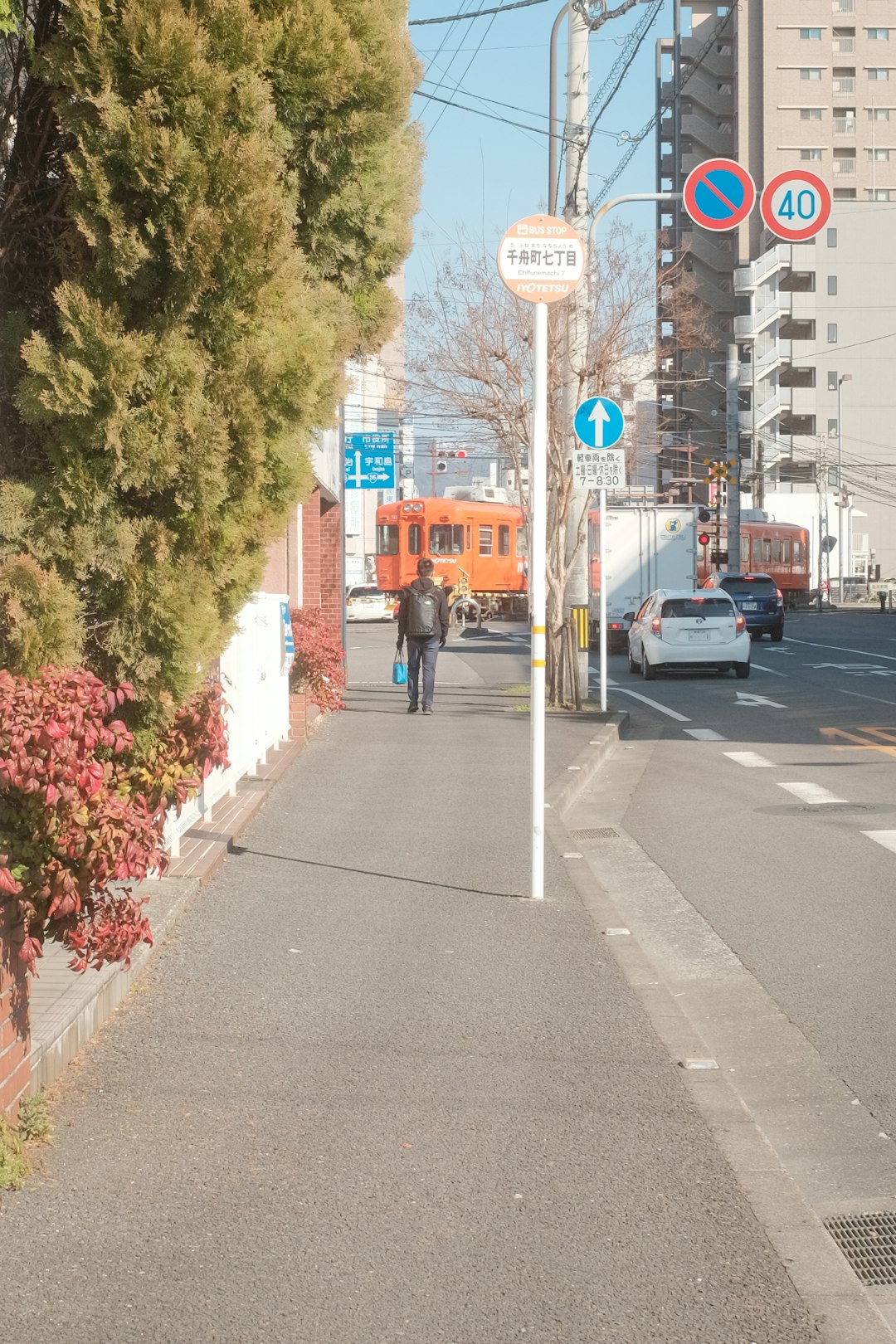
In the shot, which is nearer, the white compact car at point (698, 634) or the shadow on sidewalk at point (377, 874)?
the shadow on sidewalk at point (377, 874)

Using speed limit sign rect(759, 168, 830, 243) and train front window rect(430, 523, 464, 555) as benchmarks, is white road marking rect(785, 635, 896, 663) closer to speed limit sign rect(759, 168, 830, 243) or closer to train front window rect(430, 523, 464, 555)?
train front window rect(430, 523, 464, 555)

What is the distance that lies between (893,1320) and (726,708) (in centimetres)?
1915

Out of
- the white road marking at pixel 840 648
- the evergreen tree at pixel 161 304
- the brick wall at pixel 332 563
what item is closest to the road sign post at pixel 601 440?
the brick wall at pixel 332 563

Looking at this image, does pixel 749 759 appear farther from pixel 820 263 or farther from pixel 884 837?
pixel 820 263

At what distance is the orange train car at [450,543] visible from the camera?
50938 millimetres

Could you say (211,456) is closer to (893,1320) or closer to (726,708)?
(893,1320)

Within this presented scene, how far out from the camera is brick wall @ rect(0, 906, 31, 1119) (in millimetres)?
4402

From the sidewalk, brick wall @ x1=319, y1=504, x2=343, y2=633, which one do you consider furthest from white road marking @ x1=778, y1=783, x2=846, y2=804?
brick wall @ x1=319, y1=504, x2=343, y2=633

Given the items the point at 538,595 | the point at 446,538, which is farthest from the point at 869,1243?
the point at 446,538

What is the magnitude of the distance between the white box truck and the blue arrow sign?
1847 centimetres

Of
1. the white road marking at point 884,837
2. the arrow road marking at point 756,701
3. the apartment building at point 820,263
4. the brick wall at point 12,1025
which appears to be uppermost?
the apartment building at point 820,263

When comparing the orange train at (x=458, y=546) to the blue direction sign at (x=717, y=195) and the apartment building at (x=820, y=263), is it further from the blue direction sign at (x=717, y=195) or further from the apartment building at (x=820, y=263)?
the apartment building at (x=820, y=263)

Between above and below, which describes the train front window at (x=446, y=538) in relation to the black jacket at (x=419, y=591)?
above

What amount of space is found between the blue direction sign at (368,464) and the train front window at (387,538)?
769 inches
